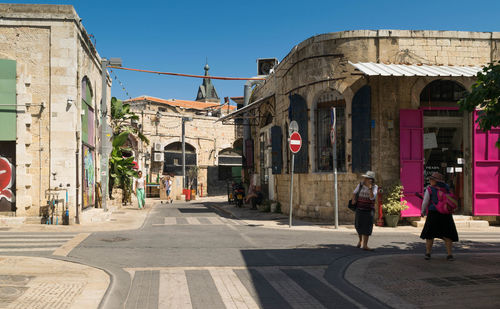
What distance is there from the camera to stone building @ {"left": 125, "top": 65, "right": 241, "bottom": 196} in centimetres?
3788

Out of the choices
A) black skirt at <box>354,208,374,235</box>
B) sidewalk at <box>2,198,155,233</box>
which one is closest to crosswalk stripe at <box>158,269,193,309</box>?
black skirt at <box>354,208,374,235</box>

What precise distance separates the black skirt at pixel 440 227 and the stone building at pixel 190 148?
28.1m

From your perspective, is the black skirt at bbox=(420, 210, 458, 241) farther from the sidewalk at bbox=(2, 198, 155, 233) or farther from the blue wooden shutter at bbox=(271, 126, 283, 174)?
the blue wooden shutter at bbox=(271, 126, 283, 174)

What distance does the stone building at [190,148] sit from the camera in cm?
3788

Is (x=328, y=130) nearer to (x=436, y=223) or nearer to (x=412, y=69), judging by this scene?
(x=412, y=69)

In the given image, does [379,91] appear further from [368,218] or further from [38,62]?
[38,62]

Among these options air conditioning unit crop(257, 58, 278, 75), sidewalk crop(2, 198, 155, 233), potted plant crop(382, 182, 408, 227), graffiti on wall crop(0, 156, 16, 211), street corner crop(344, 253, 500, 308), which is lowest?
sidewalk crop(2, 198, 155, 233)

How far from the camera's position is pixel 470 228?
14297mm

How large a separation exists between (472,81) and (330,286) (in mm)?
10804

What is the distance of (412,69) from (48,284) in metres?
11.3

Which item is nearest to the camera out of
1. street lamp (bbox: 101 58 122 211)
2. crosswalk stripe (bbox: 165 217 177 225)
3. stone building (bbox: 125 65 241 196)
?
crosswalk stripe (bbox: 165 217 177 225)

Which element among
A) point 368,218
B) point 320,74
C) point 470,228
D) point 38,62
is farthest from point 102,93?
point 470,228

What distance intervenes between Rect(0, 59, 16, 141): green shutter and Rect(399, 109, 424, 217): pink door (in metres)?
11.1

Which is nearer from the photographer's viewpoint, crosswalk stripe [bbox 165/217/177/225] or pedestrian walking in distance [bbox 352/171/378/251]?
pedestrian walking in distance [bbox 352/171/378/251]
